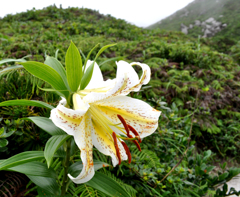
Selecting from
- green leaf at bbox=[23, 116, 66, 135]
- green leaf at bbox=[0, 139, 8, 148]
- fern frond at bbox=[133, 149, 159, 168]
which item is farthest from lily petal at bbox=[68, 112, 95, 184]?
fern frond at bbox=[133, 149, 159, 168]

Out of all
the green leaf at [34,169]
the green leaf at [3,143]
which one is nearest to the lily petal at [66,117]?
the green leaf at [34,169]

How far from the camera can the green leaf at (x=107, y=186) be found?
610 millimetres

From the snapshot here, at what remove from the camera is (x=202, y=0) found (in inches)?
1337

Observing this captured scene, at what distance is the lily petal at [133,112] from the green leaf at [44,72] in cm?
17

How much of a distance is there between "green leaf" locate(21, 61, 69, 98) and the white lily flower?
7cm

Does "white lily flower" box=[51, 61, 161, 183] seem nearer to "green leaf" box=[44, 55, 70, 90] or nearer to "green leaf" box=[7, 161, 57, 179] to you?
"green leaf" box=[44, 55, 70, 90]

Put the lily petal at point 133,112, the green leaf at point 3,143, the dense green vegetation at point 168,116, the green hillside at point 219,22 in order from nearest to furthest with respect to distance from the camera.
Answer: the lily petal at point 133,112, the green leaf at point 3,143, the dense green vegetation at point 168,116, the green hillside at point 219,22

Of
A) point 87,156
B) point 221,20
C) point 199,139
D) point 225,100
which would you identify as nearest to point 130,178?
point 87,156

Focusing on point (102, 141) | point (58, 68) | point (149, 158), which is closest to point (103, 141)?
point (102, 141)

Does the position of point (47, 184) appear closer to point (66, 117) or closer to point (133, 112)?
point (66, 117)

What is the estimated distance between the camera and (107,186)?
62cm

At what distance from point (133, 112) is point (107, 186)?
294 mm

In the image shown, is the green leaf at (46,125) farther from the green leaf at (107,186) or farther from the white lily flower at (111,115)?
the green leaf at (107,186)

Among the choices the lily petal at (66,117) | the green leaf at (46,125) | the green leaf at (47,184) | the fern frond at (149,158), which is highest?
the lily petal at (66,117)
